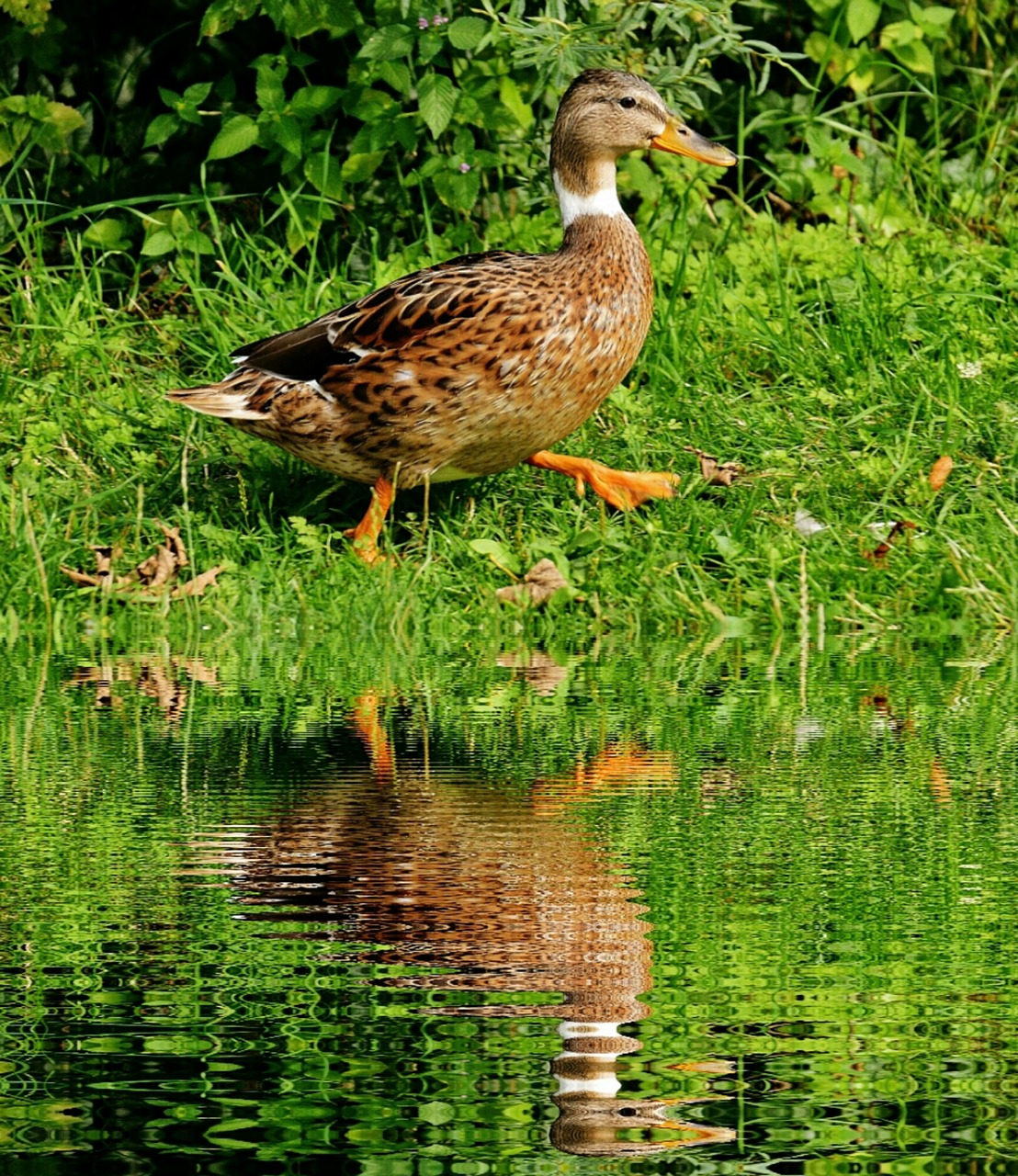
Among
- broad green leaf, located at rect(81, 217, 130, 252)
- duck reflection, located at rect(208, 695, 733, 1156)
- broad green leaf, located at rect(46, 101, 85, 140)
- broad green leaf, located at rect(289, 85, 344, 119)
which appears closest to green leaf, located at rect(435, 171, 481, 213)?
broad green leaf, located at rect(289, 85, 344, 119)

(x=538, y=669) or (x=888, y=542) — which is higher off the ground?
(x=888, y=542)

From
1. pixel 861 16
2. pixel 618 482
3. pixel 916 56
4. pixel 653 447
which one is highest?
pixel 861 16

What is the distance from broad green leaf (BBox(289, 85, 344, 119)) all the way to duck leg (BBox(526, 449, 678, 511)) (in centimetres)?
212

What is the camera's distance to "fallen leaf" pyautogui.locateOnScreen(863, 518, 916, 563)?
6.03 metres

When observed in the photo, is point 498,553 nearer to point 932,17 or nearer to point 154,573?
point 154,573

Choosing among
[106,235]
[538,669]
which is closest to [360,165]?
[106,235]

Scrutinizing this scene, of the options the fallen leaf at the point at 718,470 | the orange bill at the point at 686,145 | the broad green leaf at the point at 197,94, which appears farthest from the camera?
the broad green leaf at the point at 197,94

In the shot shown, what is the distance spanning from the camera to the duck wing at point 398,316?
6117 millimetres

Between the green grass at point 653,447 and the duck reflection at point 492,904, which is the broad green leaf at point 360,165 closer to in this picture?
the green grass at point 653,447

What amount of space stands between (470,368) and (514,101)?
2.19 m

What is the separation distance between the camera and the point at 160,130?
7.98m

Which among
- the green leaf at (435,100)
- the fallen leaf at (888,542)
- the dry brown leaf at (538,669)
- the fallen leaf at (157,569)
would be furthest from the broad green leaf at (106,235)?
the dry brown leaf at (538,669)

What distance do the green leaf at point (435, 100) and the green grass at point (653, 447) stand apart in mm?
782

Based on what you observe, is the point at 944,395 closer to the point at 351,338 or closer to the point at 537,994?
the point at 351,338
